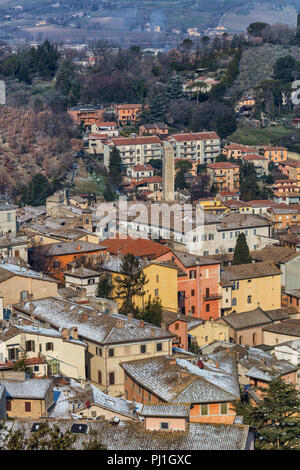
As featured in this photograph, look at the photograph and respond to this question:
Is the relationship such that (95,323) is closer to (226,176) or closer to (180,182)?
(180,182)

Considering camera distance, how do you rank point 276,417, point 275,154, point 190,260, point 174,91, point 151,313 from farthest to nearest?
point 174,91 < point 275,154 < point 190,260 < point 151,313 < point 276,417

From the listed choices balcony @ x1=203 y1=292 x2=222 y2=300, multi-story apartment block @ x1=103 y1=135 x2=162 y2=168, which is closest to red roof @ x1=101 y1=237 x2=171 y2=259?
balcony @ x1=203 y1=292 x2=222 y2=300

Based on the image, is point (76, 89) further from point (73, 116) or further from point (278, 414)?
point (278, 414)

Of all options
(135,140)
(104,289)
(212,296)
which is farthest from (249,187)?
(104,289)

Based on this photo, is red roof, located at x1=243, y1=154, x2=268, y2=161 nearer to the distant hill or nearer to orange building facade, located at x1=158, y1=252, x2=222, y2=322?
orange building facade, located at x1=158, y1=252, x2=222, y2=322

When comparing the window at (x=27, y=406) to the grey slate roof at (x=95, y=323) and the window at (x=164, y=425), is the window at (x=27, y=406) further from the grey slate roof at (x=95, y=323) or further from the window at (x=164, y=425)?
the grey slate roof at (x=95, y=323)

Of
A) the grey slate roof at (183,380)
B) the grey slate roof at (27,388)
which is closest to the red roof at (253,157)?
the grey slate roof at (183,380)
